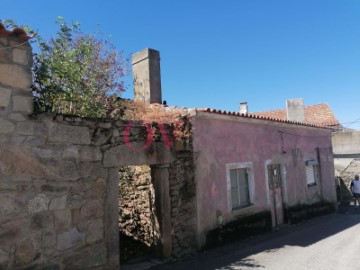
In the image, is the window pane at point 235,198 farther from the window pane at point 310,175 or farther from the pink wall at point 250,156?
the window pane at point 310,175

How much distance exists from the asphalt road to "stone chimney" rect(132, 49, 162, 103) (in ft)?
15.1

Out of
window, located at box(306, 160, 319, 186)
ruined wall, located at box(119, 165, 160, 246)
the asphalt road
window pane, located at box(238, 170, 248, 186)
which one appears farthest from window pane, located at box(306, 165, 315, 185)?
ruined wall, located at box(119, 165, 160, 246)

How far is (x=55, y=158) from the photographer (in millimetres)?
4922

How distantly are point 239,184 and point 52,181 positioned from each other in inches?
204

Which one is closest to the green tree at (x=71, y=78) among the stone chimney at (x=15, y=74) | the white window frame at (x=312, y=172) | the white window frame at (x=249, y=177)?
the stone chimney at (x=15, y=74)

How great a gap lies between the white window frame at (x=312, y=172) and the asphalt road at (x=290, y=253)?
2.77 metres

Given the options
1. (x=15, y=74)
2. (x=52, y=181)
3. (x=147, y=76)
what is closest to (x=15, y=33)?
(x=15, y=74)

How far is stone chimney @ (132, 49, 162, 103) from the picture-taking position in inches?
367

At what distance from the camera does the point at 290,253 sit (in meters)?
6.89

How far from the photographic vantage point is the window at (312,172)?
12.2 meters

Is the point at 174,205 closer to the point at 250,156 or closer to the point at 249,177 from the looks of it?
the point at 249,177

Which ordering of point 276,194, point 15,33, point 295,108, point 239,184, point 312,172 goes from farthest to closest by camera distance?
point 295,108 → point 312,172 → point 276,194 → point 239,184 → point 15,33

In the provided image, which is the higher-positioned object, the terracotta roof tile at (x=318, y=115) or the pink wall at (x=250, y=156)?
the terracotta roof tile at (x=318, y=115)

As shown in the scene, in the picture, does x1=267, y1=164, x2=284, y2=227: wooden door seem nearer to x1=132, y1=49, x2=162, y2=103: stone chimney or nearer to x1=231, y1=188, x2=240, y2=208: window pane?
x1=231, y1=188, x2=240, y2=208: window pane
